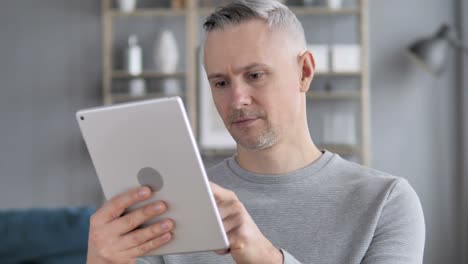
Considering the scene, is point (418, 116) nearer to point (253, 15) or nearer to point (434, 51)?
point (434, 51)

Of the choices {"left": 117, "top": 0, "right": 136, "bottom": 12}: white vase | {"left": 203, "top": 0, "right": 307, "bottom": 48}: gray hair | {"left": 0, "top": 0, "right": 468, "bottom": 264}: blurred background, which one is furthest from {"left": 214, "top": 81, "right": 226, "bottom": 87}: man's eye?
{"left": 117, "top": 0, "right": 136, "bottom": 12}: white vase

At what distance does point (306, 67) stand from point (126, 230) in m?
0.62

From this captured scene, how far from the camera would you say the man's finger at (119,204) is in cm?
136

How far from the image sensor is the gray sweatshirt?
165cm

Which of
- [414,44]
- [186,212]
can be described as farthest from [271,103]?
[414,44]

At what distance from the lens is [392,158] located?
5.37m

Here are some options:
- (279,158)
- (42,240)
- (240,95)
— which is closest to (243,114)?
(240,95)

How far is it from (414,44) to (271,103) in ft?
12.0

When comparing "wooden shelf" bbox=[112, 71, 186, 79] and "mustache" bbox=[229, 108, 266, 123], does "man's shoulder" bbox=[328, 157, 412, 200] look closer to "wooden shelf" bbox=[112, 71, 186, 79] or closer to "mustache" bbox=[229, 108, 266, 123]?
"mustache" bbox=[229, 108, 266, 123]

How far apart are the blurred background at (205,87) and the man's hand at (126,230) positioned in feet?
12.6

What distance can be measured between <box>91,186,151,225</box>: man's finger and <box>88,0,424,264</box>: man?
0.90 ft

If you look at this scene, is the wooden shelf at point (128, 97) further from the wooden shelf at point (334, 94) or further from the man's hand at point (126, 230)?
the man's hand at point (126, 230)

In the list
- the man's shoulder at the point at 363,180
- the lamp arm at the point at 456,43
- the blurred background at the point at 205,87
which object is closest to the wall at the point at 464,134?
the blurred background at the point at 205,87

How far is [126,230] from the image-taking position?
139 centimetres
